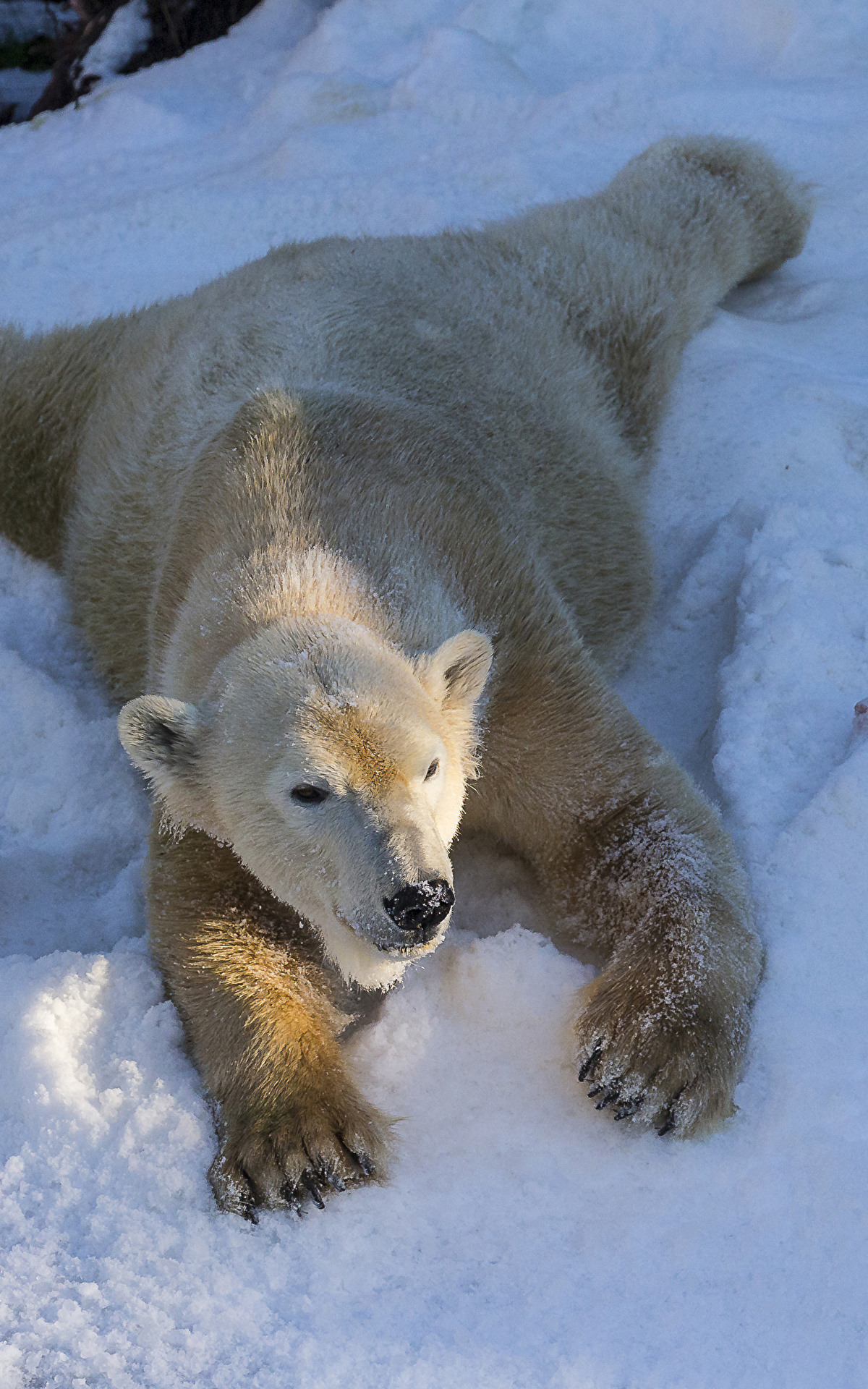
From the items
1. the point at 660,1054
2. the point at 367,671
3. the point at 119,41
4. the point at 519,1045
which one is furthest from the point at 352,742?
the point at 119,41

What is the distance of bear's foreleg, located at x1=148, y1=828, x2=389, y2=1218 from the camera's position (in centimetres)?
257

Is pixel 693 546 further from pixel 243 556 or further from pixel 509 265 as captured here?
pixel 243 556

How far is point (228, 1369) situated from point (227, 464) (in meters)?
2.04

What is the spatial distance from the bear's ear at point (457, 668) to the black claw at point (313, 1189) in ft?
3.34

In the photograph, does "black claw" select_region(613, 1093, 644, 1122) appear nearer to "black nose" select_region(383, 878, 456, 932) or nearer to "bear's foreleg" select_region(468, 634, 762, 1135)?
"bear's foreleg" select_region(468, 634, 762, 1135)

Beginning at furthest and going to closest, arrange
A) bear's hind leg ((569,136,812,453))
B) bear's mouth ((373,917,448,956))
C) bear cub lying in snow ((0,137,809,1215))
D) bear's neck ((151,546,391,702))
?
Result: 1. bear's hind leg ((569,136,812,453))
2. bear's neck ((151,546,391,702))
3. bear cub lying in snow ((0,137,809,1215))
4. bear's mouth ((373,917,448,956))

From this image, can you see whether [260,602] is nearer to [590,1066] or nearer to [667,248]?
[590,1066]

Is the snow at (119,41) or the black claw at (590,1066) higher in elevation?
the snow at (119,41)

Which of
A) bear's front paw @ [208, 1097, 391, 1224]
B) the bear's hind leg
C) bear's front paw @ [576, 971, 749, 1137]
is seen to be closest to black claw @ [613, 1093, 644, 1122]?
→ bear's front paw @ [576, 971, 749, 1137]

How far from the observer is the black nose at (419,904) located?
2.28 meters

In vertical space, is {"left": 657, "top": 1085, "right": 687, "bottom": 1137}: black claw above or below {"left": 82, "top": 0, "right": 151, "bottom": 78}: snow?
below

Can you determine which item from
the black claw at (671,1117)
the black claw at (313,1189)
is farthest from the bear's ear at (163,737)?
the black claw at (671,1117)

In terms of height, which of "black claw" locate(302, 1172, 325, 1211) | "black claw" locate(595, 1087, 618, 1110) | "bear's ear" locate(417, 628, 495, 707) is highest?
"bear's ear" locate(417, 628, 495, 707)

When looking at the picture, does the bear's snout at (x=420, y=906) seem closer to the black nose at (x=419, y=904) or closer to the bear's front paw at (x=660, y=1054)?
the black nose at (x=419, y=904)
